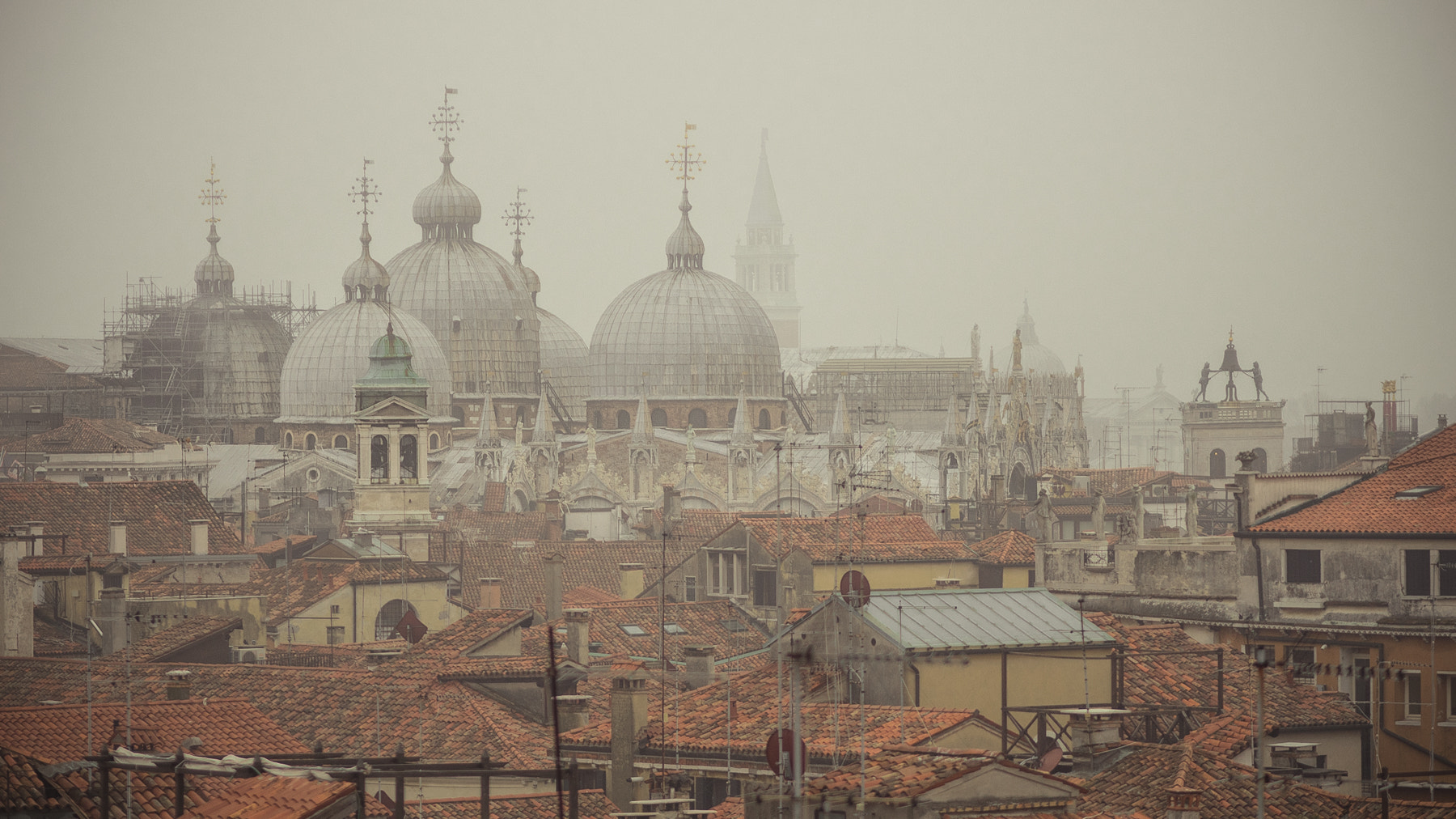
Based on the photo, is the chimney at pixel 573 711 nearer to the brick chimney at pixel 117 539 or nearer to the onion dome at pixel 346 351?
the brick chimney at pixel 117 539

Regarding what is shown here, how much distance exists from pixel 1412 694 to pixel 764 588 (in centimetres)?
1402

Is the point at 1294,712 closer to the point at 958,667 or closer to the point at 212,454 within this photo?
the point at 958,667

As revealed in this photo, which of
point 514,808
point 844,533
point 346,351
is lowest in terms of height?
point 514,808

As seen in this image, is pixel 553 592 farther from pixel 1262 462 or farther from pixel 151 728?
pixel 1262 462

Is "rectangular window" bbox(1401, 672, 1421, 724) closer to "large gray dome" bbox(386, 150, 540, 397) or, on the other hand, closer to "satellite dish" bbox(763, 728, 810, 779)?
"satellite dish" bbox(763, 728, 810, 779)

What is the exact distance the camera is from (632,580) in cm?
4681

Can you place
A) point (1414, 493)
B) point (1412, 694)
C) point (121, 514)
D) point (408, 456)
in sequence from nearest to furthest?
point (1412, 694) < point (1414, 493) < point (121, 514) < point (408, 456)

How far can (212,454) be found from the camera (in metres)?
82.2

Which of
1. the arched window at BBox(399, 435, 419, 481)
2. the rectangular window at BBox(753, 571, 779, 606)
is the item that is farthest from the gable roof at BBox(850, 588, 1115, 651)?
the arched window at BBox(399, 435, 419, 481)

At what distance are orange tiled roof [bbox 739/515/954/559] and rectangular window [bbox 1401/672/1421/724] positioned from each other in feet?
33.8

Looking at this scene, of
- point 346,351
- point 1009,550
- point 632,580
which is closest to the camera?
point 1009,550

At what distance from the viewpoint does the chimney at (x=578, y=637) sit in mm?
28531

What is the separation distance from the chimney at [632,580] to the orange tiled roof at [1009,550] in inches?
329

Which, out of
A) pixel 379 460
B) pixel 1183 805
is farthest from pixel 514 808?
pixel 379 460
